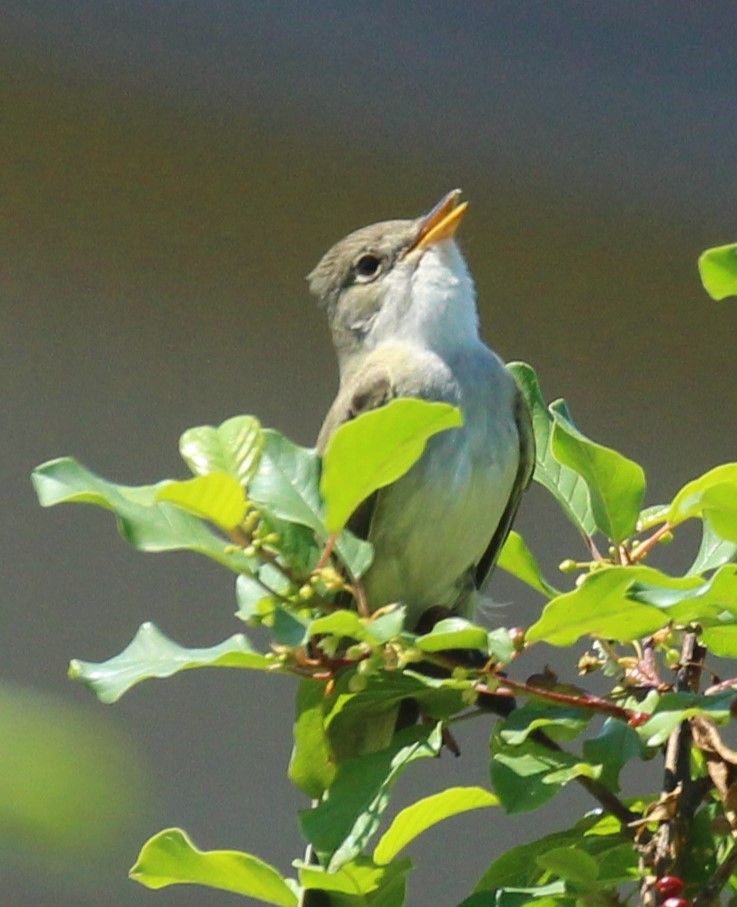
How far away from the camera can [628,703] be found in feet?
5.87

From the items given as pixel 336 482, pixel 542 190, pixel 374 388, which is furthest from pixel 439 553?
pixel 542 190

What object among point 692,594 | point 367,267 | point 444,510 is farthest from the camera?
point 367,267

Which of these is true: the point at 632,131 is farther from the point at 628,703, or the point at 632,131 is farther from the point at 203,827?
the point at 628,703

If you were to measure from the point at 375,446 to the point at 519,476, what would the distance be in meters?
1.55

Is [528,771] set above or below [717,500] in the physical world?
below

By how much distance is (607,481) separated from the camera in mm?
1886

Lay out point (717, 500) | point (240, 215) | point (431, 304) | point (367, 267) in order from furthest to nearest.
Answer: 1. point (240, 215)
2. point (367, 267)
3. point (431, 304)
4. point (717, 500)

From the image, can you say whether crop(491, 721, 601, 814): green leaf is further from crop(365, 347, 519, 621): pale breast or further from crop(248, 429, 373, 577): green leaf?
crop(365, 347, 519, 621): pale breast

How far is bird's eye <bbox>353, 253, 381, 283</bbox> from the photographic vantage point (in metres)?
3.59

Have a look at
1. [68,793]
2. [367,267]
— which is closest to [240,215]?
[367,267]

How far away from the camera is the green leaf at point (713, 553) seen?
1.91 metres

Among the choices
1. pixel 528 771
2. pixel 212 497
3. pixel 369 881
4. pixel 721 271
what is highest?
pixel 721 271

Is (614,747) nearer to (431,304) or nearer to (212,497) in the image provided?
(212,497)

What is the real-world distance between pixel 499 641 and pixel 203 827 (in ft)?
10.9
